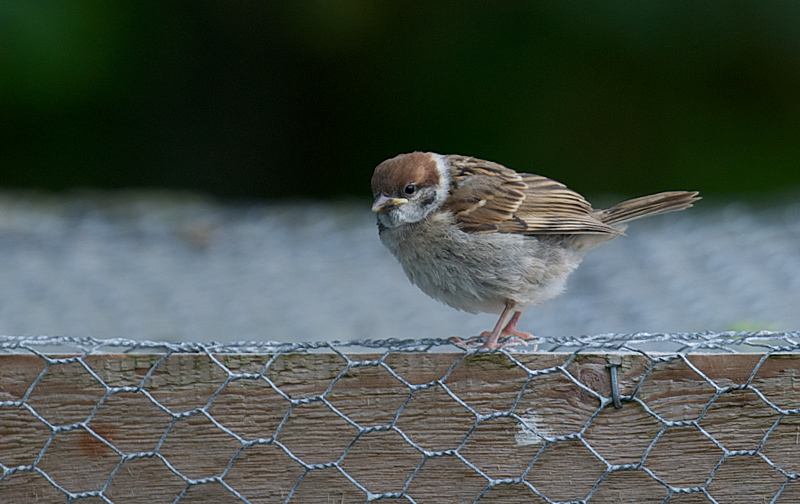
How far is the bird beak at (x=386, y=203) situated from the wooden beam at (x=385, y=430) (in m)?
0.98

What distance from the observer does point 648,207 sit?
9.48 ft

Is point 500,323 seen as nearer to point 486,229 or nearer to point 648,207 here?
point 486,229

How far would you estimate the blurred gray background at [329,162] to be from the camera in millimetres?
3902

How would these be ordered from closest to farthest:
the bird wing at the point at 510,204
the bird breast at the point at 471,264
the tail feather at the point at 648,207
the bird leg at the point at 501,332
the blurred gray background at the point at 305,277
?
the bird leg at the point at 501,332
the bird breast at the point at 471,264
the bird wing at the point at 510,204
the tail feather at the point at 648,207
the blurred gray background at the point at 305,277

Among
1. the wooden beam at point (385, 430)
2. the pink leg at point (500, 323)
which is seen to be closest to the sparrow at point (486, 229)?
the pink leg at point (500, 323)

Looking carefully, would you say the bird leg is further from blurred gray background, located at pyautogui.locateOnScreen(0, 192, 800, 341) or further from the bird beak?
blurred gray background, located at pyautogui.locateOnScreen(0, 192, 800, 341)

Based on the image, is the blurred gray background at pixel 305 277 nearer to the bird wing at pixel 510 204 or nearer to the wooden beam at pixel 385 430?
the bird wing at pixel 510 204

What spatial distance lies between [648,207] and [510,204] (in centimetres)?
50

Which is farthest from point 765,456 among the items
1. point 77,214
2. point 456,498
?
point 77,214

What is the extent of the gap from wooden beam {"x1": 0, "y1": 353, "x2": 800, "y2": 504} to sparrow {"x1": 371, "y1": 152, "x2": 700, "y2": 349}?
0.64 meters

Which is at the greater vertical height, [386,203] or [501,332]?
[386,203]

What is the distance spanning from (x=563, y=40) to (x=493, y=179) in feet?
10.5

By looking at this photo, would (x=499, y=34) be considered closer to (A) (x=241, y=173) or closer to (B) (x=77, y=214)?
(A) (x=241, y=173)

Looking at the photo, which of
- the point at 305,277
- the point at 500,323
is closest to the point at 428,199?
the point at 500,323
